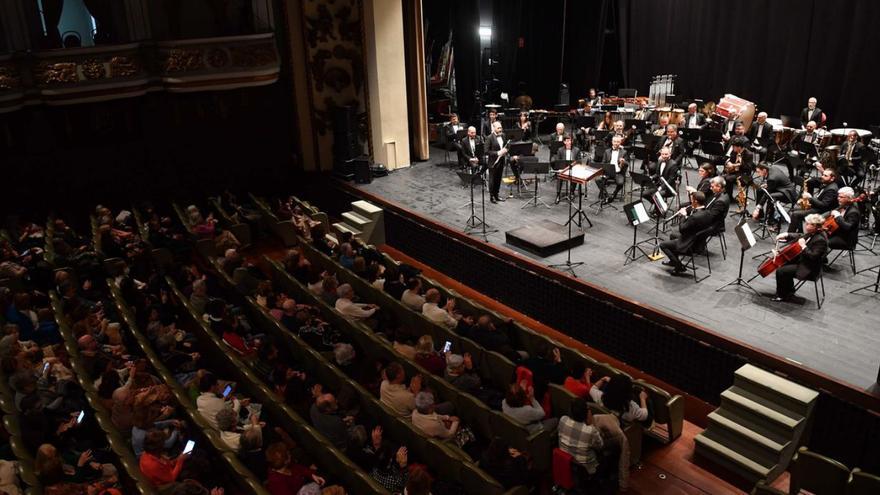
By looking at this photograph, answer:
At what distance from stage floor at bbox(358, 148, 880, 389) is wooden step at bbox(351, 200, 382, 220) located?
0.69 metres

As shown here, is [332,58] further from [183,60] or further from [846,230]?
[846,230]

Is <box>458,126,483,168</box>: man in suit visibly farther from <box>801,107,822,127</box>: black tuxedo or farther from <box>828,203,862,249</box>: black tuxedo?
<box>801,107,822,127</box>: black tuxedo

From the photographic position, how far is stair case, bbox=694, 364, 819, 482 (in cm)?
577

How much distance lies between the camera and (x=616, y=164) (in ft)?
35.5

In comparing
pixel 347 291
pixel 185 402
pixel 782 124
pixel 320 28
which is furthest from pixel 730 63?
pixel 185 402

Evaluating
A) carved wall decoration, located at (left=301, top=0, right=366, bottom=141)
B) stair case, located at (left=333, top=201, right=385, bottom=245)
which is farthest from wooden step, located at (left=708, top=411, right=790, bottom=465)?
carved wall decoration, located at (left=301, top=0, right=366, bottom=141)

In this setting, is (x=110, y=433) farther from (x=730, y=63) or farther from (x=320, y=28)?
(x=730, y=63)

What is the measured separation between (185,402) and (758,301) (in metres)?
6.14

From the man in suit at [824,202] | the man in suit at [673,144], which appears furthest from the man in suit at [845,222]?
the man in suit at [673,144]

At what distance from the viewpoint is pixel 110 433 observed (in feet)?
17.2

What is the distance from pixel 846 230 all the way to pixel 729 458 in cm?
348

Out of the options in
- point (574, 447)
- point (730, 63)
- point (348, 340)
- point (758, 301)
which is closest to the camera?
point (574, 447)

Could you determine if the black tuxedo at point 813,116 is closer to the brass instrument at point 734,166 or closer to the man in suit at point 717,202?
the brass instrument at point 734,166

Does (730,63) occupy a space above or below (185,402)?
above
